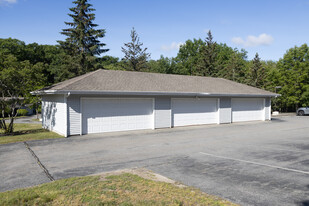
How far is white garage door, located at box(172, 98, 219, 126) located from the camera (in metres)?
17.4

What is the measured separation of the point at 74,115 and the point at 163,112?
613 centimetres

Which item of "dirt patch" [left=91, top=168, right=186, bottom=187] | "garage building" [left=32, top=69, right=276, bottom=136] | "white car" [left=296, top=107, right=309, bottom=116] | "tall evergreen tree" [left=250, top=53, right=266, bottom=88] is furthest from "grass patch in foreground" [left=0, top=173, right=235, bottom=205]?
"tall evergreen tree" [left=250, top=53, right=266, bottom=88]

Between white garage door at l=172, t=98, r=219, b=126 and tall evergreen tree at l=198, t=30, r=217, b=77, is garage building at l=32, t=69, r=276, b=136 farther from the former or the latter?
tall evergreen tree at l=198, t=30, r=217, b=77

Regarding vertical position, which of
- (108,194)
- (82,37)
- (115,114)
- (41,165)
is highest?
(82,37)

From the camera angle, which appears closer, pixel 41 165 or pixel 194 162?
pixel 41 165

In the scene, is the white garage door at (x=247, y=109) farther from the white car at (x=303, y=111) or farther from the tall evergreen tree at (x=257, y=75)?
the tall evergreen tree at (x=257, y=75)

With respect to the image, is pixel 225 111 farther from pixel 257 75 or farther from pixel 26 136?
pixel 257 75

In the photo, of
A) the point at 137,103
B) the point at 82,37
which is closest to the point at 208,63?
the point at 82,37

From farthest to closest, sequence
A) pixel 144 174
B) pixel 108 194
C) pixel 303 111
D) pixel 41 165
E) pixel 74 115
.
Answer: pixel 303 111, pixel 74 115, pixel 41 165, pixel 144 174, pixel 108 194

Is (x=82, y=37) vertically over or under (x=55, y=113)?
over

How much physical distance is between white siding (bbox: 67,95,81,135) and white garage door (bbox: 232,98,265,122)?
44.0 ft

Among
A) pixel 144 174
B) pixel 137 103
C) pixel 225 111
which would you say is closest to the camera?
pixel 144 174

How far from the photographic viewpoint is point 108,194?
5.01 m

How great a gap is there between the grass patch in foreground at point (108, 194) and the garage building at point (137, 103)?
801 centimetres
